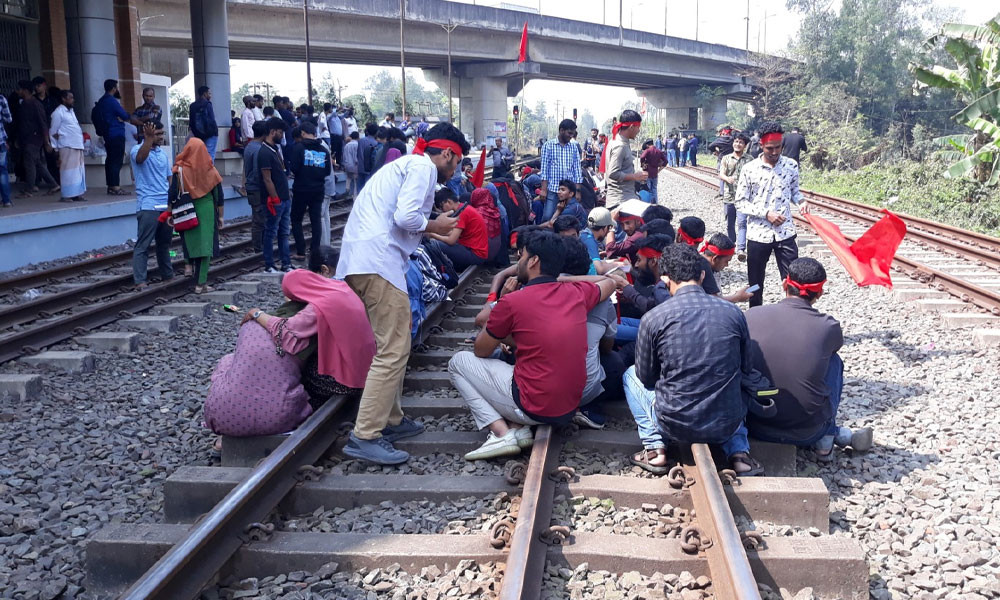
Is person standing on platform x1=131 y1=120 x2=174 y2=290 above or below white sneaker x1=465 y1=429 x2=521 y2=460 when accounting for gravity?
above

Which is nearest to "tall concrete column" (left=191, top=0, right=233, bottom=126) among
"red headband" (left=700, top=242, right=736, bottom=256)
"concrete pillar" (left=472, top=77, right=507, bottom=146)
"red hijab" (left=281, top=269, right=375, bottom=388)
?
"red headband" (left=700, top=242, right=736, bottom=256)

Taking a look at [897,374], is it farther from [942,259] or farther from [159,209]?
[159,209]

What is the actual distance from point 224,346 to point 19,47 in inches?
541

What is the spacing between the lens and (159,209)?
970cm

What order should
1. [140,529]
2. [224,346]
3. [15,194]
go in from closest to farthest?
[140,529] → [224,346] → [15,194]

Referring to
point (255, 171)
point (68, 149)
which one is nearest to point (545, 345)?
point (255, 171)

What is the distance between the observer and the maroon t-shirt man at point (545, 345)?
4930 millimetres

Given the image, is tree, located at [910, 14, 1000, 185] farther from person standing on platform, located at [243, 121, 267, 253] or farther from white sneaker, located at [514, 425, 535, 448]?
white sneaker, located at [514, 425, 535, 448]

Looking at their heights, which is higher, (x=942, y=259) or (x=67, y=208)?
(x=67, y=208)

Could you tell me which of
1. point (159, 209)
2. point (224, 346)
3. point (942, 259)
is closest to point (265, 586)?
point (224, 346)

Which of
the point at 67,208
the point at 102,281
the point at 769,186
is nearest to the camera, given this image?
the point at 769,186

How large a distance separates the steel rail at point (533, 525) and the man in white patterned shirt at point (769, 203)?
342cm

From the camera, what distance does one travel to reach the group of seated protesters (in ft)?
15.3

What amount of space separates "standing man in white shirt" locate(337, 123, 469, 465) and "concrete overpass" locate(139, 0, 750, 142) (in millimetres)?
29458
